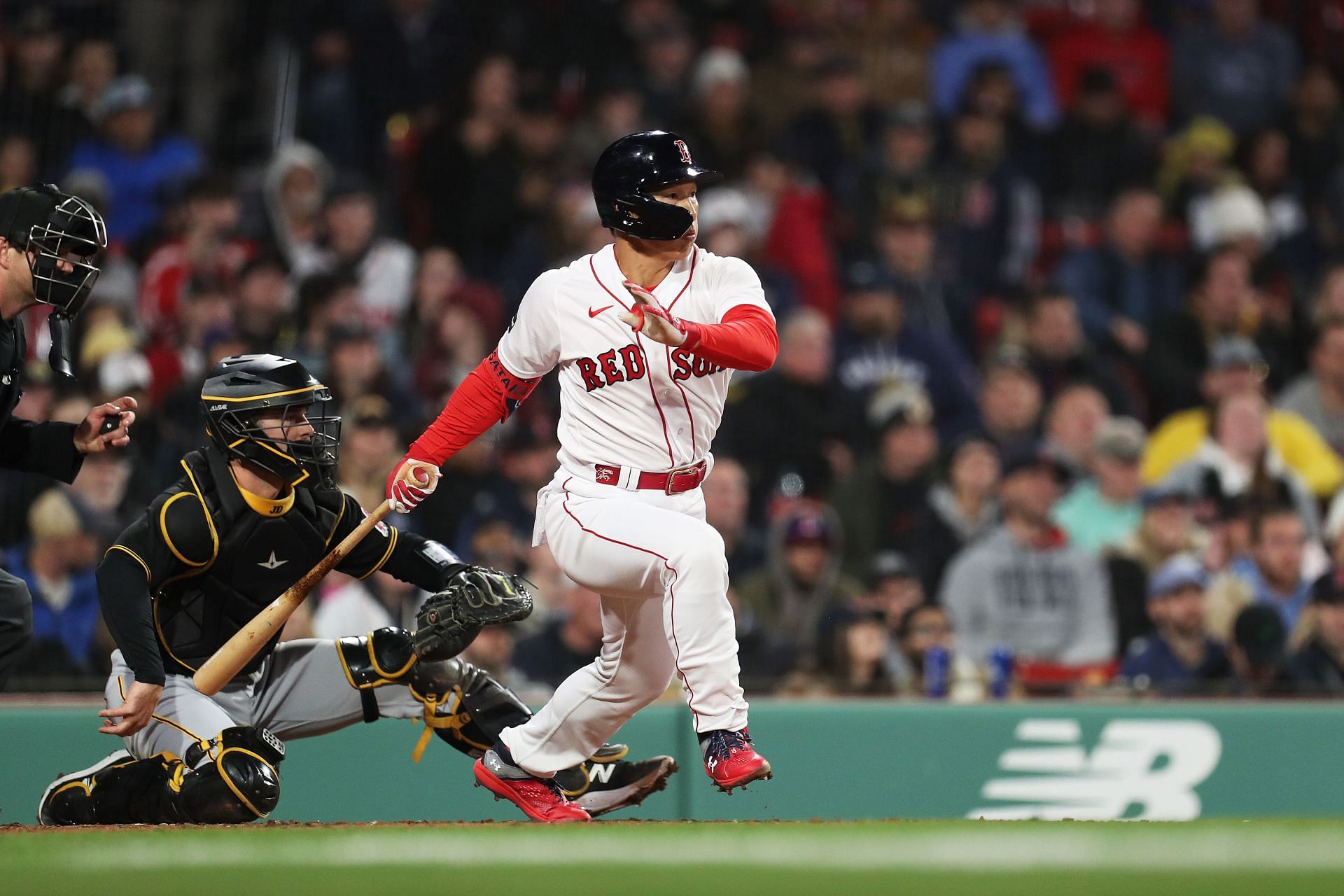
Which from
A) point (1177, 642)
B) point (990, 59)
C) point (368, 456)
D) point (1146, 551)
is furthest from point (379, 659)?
point (990, 59)

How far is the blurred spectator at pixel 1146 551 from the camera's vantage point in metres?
6.39

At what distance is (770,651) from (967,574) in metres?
0.95

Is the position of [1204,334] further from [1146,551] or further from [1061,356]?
[1146,551]

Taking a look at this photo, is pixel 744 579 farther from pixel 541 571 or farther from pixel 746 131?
pixel 746 131

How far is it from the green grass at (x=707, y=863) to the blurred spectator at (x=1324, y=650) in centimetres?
274

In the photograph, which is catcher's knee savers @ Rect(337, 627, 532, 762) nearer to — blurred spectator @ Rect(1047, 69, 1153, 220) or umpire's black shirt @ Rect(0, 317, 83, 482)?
umpire's black shirt @ Rect(0, 317, 83, 482)

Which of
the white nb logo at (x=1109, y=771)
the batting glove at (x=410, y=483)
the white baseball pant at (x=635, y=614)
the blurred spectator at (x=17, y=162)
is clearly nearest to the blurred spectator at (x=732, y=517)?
the white nb logo at (x=1109, y=771)

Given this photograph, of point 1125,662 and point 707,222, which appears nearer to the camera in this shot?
point 1125,662

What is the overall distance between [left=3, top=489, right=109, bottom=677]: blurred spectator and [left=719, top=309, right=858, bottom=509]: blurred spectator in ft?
8.66

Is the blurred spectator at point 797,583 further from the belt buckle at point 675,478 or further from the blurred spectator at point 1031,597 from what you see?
the belt buckle at point 675,478

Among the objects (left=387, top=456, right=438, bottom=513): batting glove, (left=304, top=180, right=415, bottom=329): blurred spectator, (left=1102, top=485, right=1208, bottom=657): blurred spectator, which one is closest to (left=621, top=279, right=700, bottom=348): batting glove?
(left=387, top=456, right=438, bottom=513): batting glove

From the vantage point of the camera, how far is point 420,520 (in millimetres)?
6645

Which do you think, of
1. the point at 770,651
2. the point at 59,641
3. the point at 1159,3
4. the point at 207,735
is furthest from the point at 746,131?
the point at 207,735

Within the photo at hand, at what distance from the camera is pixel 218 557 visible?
405 centimetres
